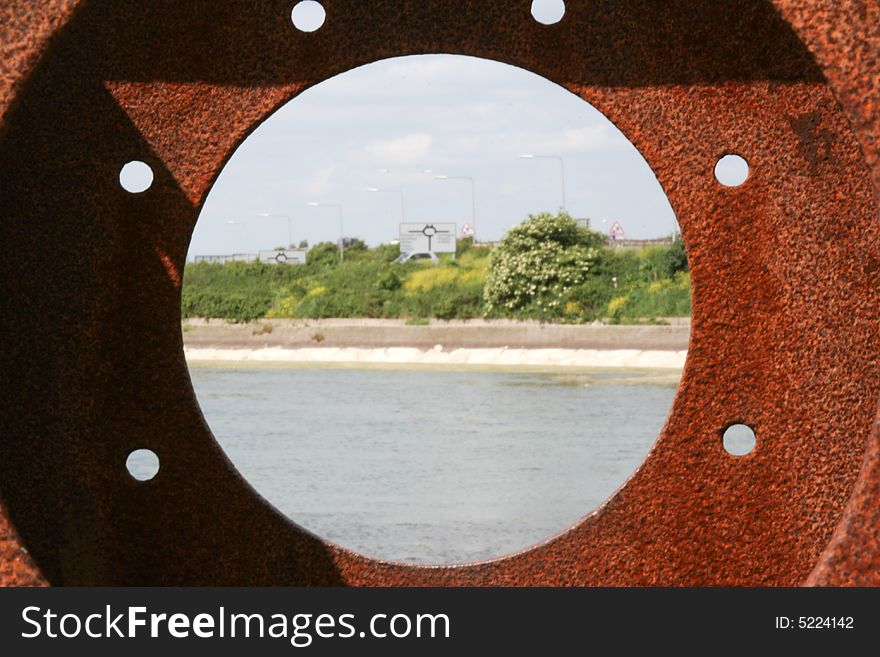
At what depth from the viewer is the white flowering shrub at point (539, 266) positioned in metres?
33.9

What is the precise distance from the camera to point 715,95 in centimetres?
389

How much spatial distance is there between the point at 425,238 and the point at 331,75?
39973mm

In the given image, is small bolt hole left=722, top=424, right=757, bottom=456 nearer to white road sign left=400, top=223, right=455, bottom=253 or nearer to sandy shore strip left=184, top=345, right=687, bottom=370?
sandy shore strip left=184, top=345, right=687, bottom=370

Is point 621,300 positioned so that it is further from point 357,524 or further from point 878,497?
point 878,497

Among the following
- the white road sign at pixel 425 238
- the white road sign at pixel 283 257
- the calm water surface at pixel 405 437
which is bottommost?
the calm water surface at pixel 405 437

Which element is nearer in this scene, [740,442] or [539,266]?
[740,442]

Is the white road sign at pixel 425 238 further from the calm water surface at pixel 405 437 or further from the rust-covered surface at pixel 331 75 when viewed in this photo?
the rust-covered surface at pixel 331 75

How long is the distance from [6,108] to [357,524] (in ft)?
31.2

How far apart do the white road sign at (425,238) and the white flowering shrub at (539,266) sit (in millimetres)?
7695

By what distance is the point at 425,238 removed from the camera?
43938 mm

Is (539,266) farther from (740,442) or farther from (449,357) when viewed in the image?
(740,442)

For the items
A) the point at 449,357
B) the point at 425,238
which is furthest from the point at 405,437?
the point at 425,238

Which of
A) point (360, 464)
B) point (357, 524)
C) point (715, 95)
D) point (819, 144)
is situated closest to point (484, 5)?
point (715, 95)

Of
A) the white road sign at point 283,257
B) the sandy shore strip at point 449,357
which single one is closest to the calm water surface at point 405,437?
the sandy shore strip at point 449,357
